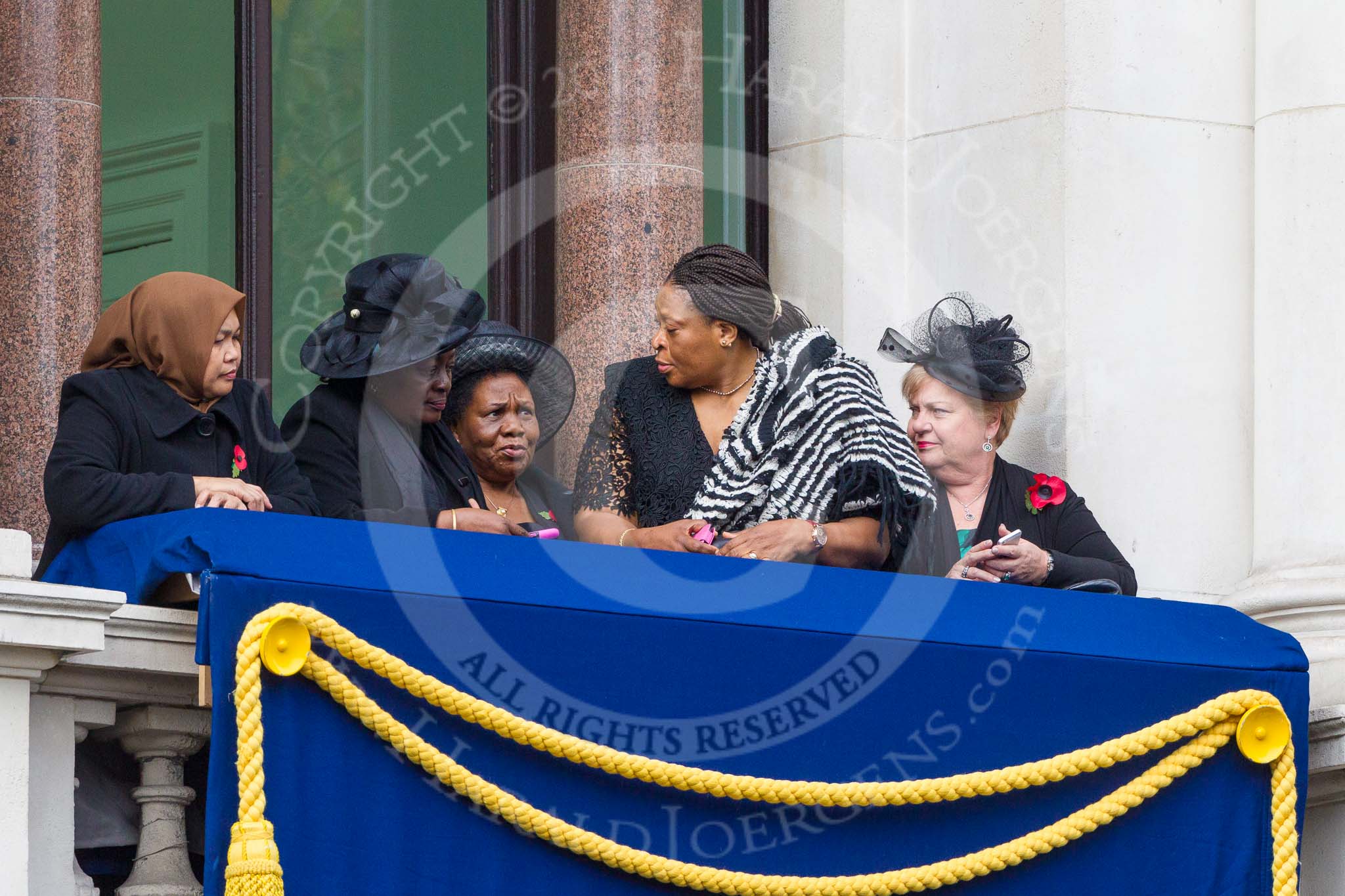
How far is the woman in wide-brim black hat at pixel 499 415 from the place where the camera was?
6578 mm

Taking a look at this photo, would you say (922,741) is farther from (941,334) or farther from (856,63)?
(856,63)

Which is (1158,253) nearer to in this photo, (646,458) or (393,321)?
(646,458)

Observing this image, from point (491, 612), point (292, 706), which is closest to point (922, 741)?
point (491, 612)

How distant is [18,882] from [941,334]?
3518 mm

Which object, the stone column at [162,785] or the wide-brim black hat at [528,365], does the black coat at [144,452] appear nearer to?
the stone column at [162,785]

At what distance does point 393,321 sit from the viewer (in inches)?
249

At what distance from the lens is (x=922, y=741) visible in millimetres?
5727

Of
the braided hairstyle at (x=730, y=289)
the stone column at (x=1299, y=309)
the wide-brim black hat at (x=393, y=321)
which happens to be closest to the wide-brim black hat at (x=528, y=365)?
the wide-brim black hat at (x=393, y=321)

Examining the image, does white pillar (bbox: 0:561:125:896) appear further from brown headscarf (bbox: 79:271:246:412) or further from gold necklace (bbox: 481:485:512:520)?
gold necklace (bbox: 481:485:512:520)

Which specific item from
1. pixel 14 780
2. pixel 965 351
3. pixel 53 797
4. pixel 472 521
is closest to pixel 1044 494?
pixel 965 351

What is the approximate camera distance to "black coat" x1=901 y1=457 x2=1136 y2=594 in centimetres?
676

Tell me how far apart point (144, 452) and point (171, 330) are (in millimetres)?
310

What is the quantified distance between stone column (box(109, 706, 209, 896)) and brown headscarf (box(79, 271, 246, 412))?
2.94 feet

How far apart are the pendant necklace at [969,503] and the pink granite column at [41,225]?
8.83 feet
